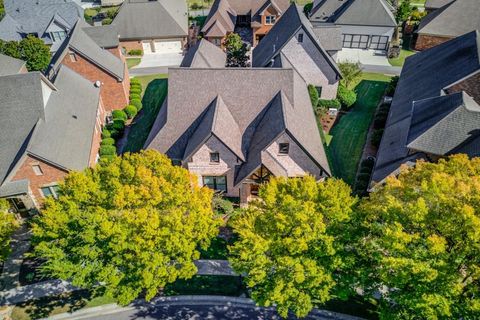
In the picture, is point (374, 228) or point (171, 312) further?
point (171, 312)

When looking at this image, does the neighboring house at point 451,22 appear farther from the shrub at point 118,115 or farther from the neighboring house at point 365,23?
the shrub at point 118,115

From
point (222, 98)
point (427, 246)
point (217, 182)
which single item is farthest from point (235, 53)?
point (427, 246)

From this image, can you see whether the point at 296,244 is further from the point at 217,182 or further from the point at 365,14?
the point at 365,14

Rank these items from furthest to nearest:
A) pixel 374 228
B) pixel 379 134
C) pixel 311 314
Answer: pixel 379 134, pixel 311 314, pixel 374 228

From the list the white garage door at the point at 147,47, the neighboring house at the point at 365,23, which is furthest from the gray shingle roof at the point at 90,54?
the neighboring house at the point at 365,23

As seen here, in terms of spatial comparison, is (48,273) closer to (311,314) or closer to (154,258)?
(154,258)

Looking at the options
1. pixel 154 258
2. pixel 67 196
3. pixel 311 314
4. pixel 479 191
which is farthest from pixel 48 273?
pixel 479 191
